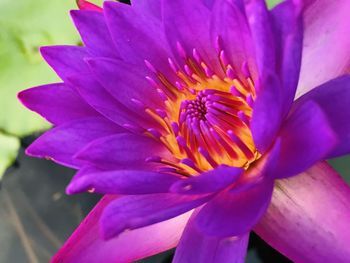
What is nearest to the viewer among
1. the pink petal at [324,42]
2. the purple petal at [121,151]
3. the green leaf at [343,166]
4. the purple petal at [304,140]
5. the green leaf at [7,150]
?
the purple petal at [304,140]

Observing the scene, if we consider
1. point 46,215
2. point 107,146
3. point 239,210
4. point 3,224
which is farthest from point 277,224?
point 3,224

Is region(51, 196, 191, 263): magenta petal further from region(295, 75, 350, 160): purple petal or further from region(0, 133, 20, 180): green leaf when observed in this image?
region(0, 133, 20, 180): green leaf

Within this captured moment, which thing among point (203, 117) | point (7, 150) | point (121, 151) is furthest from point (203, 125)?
point (7, 150)

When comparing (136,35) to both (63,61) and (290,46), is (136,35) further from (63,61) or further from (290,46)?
(290,46)

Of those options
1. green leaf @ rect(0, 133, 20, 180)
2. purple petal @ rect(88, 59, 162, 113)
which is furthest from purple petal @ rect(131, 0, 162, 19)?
green leaf @ rect(0, 133, 20, 180)

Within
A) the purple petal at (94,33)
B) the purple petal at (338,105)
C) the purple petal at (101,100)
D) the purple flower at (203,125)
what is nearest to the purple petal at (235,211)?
the purple flower at (203,125)

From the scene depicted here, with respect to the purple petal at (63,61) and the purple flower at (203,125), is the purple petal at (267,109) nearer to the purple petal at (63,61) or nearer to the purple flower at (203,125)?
the purple flower at (203,125)

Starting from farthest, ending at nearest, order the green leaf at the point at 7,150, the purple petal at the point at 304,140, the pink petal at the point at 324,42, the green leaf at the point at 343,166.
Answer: the green leaf at the point at 7,150 → the green leaf at the point at 343,166 → the pink petal at the point at 324,42 → the purple petal at the point at 304,140
